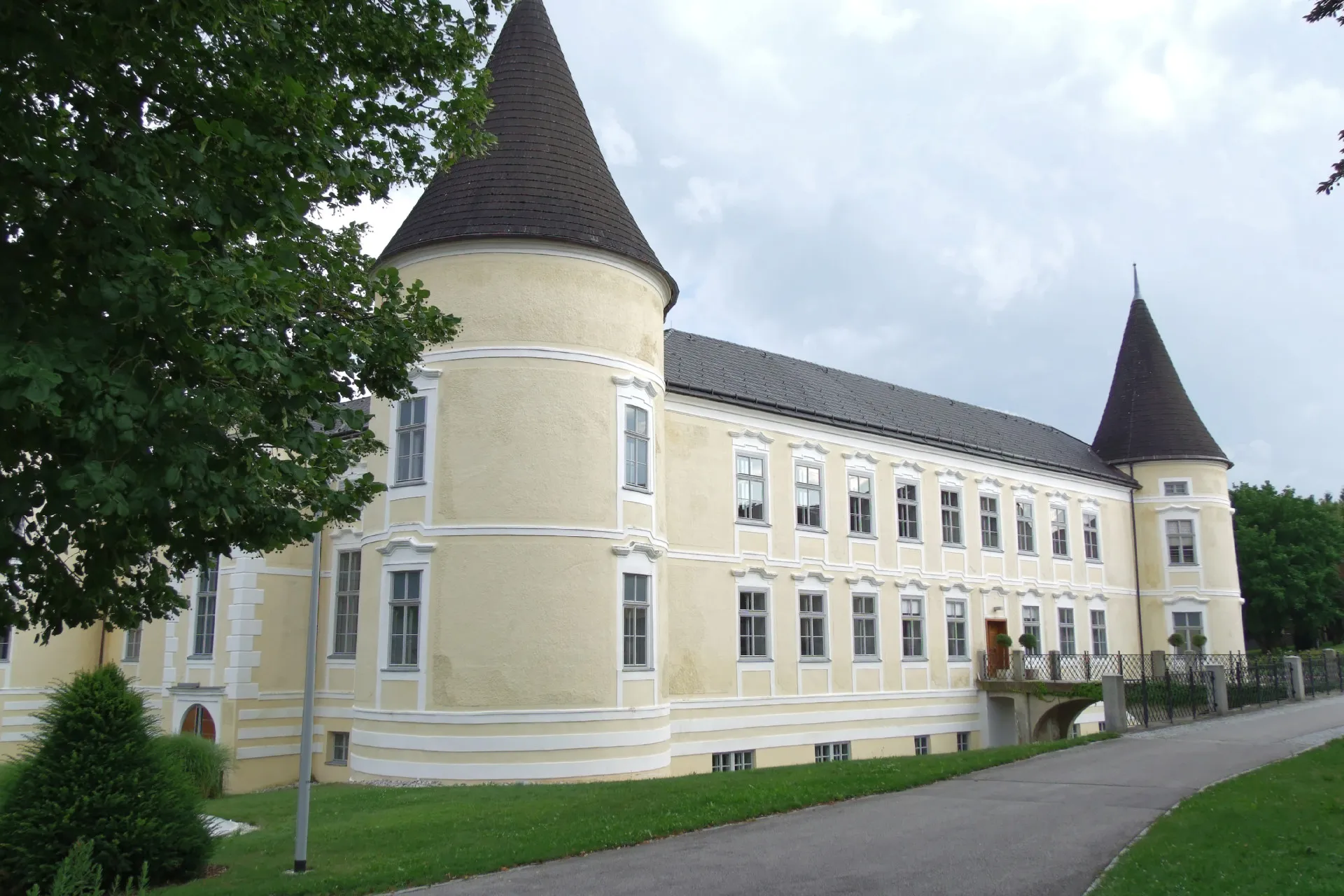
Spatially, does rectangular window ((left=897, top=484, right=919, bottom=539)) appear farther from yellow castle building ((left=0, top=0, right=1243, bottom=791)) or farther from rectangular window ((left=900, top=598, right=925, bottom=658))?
rectangular window ((left=900, top=598, right=925, bottom=658))

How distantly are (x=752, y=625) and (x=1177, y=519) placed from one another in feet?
68.3

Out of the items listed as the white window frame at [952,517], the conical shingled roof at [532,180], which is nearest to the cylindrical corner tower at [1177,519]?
the white window frame at [952,517]

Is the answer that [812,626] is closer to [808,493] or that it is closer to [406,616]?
[808,493]

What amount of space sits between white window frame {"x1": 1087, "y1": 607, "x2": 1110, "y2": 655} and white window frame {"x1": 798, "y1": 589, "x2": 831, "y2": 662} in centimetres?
1346

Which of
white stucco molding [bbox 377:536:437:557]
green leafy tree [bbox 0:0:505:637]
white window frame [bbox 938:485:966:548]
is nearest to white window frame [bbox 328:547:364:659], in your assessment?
white stucco molding [bbox 377:536:437:557]

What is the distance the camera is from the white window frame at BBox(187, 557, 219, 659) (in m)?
23.8

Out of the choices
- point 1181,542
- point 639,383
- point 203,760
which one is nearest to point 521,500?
point 639,383

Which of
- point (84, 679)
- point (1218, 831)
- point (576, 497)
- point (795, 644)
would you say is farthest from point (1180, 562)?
point (84, 679)

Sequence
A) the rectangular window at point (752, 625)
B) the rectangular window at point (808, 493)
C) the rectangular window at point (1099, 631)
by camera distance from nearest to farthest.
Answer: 1. the rectangular window at point (752, 625)
2. the rectangular window at point (808, 493)
3. the rectangular window at point (1099, 631)

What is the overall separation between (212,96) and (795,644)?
19.8 m

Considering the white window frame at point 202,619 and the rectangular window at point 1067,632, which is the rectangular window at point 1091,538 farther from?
the white window frame at point 202,619

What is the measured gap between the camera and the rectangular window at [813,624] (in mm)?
25638

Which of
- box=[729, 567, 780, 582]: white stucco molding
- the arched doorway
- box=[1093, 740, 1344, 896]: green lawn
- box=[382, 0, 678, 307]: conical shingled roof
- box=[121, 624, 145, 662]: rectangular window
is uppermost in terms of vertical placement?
box=[382, 0, 678, 307]: conical shingled roof

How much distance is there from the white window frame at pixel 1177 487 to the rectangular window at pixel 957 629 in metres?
12.1
